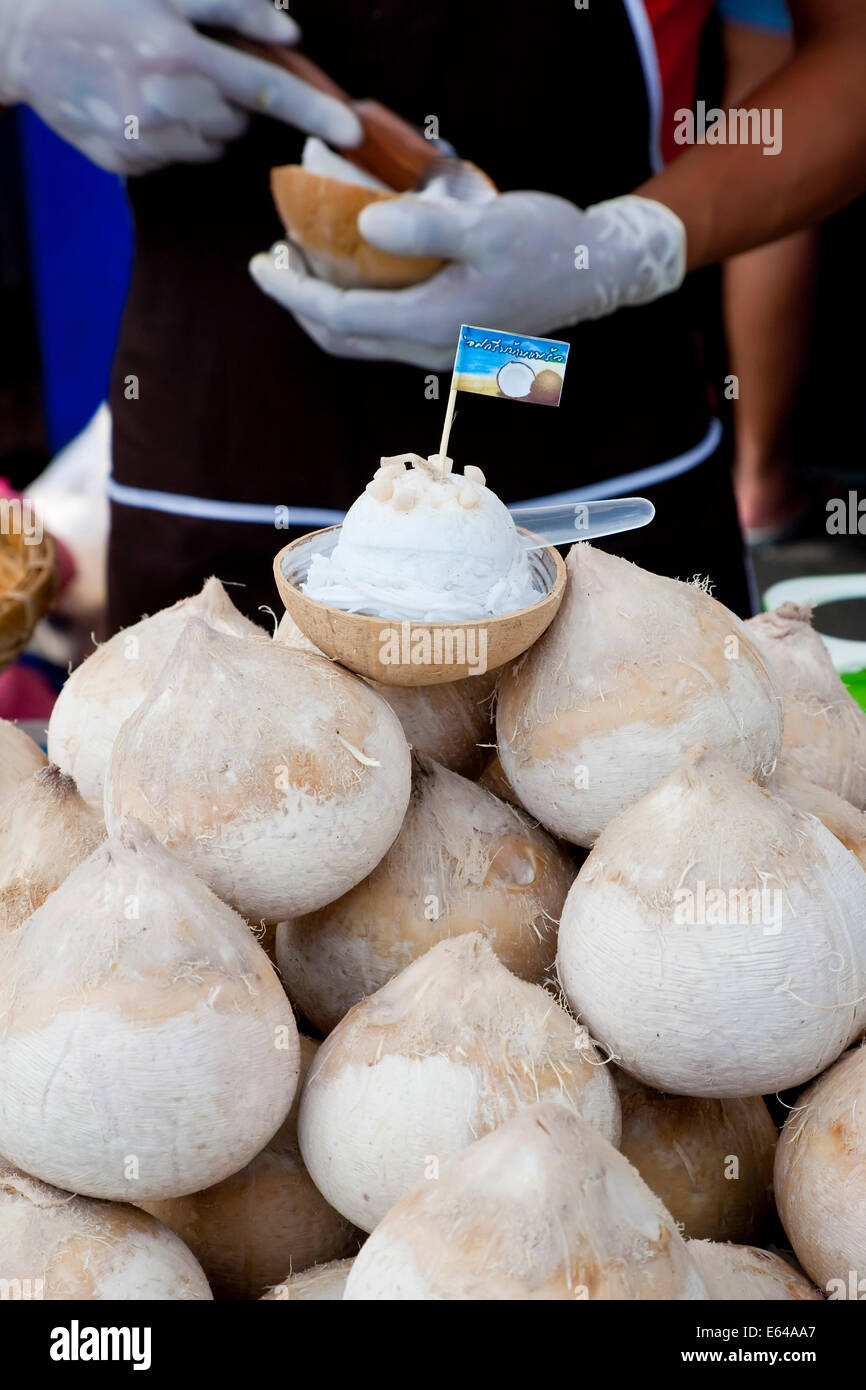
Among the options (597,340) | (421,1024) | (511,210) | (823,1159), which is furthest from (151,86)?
(823,1159)

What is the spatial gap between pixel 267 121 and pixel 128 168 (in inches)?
10.4

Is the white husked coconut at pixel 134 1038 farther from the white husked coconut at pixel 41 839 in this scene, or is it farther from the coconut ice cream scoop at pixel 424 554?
the coconut ice cream scoop at pixel 424 554

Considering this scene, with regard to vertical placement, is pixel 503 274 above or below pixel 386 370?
→ above

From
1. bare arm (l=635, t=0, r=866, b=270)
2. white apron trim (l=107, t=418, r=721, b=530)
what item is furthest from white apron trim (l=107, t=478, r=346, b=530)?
bare arm (l=635, t=0, r=866, b=270)

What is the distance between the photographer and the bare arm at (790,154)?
2180mm

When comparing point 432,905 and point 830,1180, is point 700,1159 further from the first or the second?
point 432,905

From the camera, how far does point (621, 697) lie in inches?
42.2

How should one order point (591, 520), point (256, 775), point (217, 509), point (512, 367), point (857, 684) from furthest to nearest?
point (217, 509) → point (857, 684) → point (591, 520) → point (512, 367) → point (256, 775)

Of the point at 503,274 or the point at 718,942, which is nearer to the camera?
the point at 718,942

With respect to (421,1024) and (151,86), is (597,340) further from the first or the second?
(421,1024)

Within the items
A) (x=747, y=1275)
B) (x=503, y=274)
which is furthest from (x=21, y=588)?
(x=747, y=1275)

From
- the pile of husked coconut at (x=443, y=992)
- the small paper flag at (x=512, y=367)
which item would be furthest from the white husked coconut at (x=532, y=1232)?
the small paper flag at (x=512, y=367)

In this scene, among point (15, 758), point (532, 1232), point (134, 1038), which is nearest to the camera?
point (532, 1232)

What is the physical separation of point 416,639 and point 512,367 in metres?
0.25
